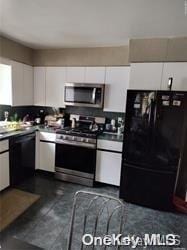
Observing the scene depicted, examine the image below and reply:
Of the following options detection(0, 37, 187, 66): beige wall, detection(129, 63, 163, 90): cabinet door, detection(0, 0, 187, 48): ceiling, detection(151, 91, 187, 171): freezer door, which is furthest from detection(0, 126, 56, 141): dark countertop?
detection(151, 91, 187, 171): freezer door

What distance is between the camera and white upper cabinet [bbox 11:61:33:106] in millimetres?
3221

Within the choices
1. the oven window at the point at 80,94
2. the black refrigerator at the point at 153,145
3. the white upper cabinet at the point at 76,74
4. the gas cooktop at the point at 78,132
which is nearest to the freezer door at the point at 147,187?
the black refrigerator at the point at 153,145

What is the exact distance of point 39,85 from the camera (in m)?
3.65

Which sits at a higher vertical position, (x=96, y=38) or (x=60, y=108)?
(x=96, y=38)

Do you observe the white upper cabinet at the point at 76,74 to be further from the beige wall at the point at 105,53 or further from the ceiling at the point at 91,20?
the ceiling at the point at 91,20

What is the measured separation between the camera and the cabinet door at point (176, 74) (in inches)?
98.8

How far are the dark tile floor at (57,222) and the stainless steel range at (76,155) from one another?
321mm

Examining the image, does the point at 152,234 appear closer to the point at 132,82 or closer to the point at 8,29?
the point at 132,82

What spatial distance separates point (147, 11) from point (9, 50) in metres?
2.29

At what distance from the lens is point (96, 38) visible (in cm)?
275

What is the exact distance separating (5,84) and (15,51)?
1.97 feet

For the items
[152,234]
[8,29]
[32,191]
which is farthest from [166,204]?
[8,29]

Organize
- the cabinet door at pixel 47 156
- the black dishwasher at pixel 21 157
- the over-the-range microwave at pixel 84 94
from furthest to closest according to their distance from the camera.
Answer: the cabinet door at pixel 47 156 < the over-the-range microwave at pixel 84 94 < the black dishwasher at pixel 21 157

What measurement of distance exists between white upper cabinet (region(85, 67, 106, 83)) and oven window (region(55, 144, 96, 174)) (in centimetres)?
123
